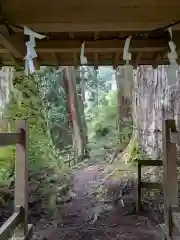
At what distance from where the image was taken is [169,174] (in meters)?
3.50

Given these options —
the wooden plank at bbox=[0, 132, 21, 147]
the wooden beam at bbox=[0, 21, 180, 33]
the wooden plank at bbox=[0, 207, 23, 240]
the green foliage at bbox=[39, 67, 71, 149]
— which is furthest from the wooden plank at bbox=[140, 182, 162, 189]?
the green foliage at bbox=[39, 67, 71, 149]

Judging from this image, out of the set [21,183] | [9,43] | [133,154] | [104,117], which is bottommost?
[133,154]

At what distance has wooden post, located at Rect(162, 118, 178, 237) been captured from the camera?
3.44 metres

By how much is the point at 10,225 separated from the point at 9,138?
726 mm

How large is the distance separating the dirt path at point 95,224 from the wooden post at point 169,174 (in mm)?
797

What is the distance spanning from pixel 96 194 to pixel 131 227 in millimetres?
2133

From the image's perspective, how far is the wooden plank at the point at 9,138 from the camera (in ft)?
8.61

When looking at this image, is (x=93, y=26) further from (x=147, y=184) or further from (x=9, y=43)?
(x=147, y=184)

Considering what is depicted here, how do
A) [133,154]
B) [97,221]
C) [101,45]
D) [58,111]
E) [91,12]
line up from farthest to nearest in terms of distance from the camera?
[58,111]
[133,154]
[97,221]
[101,45]
[91,12]

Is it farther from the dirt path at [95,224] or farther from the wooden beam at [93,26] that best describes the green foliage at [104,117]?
the wooden beam at [93,26]

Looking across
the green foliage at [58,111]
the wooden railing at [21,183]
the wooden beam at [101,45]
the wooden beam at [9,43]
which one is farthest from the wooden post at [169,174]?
the green foliage at [58,111]

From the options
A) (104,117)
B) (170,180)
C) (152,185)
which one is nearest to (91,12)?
(170,180)

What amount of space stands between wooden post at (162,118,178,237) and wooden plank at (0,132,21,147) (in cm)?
147

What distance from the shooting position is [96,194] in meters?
6.71
